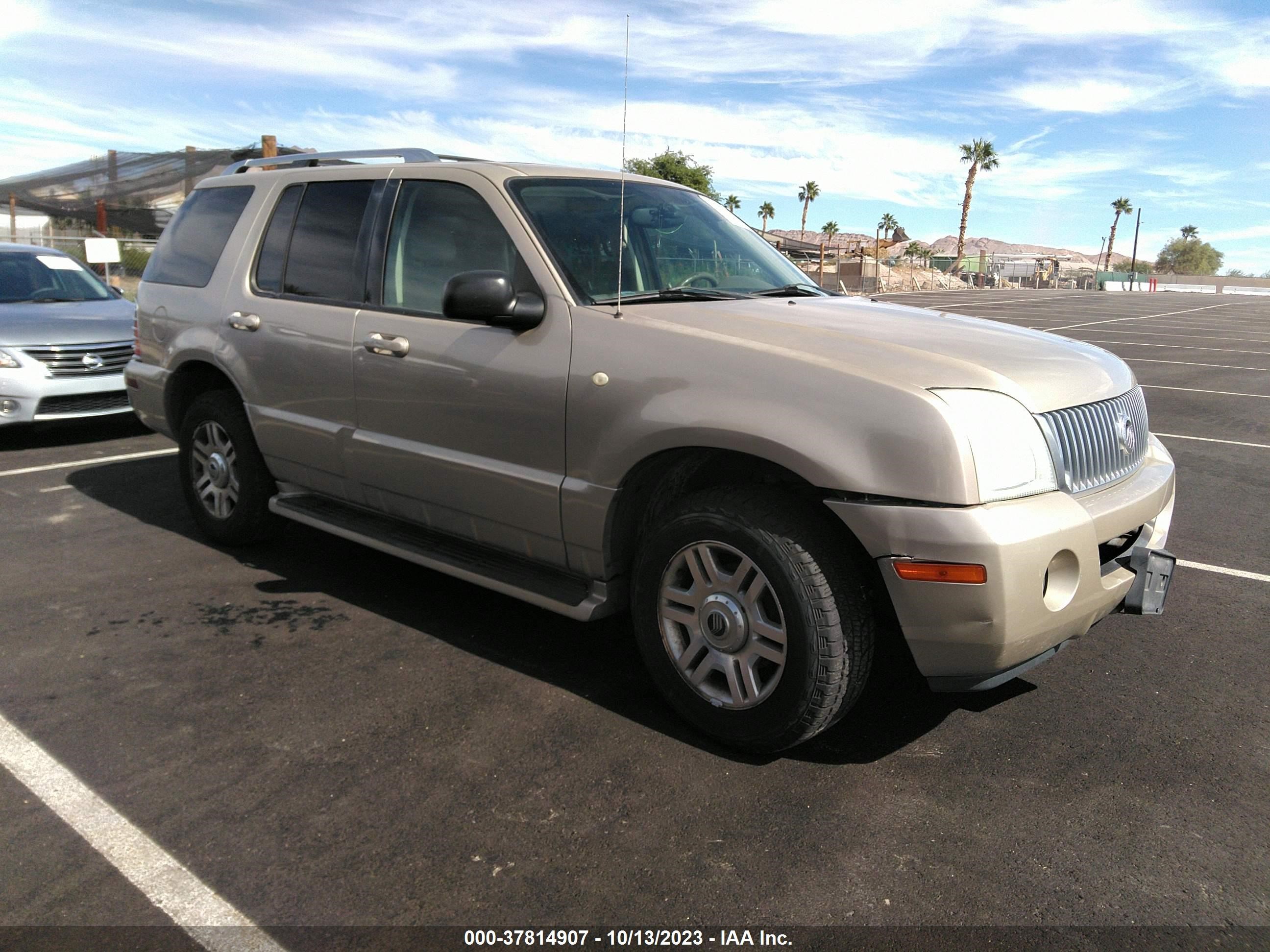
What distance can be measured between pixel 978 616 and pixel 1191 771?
3.42 ft

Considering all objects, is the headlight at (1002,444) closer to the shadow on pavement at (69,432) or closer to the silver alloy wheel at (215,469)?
the silver alloy wheel at (215,469)

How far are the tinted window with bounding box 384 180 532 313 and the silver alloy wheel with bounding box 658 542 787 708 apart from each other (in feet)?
4.25

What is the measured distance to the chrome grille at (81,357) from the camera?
7789 mm

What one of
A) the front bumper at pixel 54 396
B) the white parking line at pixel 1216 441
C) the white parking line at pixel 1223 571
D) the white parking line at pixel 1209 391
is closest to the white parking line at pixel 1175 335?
the white parking line at pixel 1209 391

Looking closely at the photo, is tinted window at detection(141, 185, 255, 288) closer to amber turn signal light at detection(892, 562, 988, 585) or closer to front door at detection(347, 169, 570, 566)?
front door at detection(347, 169, 570, 566)

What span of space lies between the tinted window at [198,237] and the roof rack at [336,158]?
185mm

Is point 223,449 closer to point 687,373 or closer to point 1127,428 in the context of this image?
point 687,373

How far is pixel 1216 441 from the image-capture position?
28.5 ft

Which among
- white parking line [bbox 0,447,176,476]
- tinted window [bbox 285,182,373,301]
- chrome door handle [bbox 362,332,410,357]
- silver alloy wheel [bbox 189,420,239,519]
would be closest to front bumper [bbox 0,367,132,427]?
white parking line [bbox 0,447,176,476]

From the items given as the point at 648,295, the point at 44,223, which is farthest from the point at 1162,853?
the point at 44,223

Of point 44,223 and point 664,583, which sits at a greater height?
point 44,223

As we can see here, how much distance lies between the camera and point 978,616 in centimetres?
266

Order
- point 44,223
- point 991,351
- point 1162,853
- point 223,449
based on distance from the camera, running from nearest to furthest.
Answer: point 1162,853, point 991,351, point 223,449, point 44,223

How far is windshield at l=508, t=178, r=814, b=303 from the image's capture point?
3680mm
